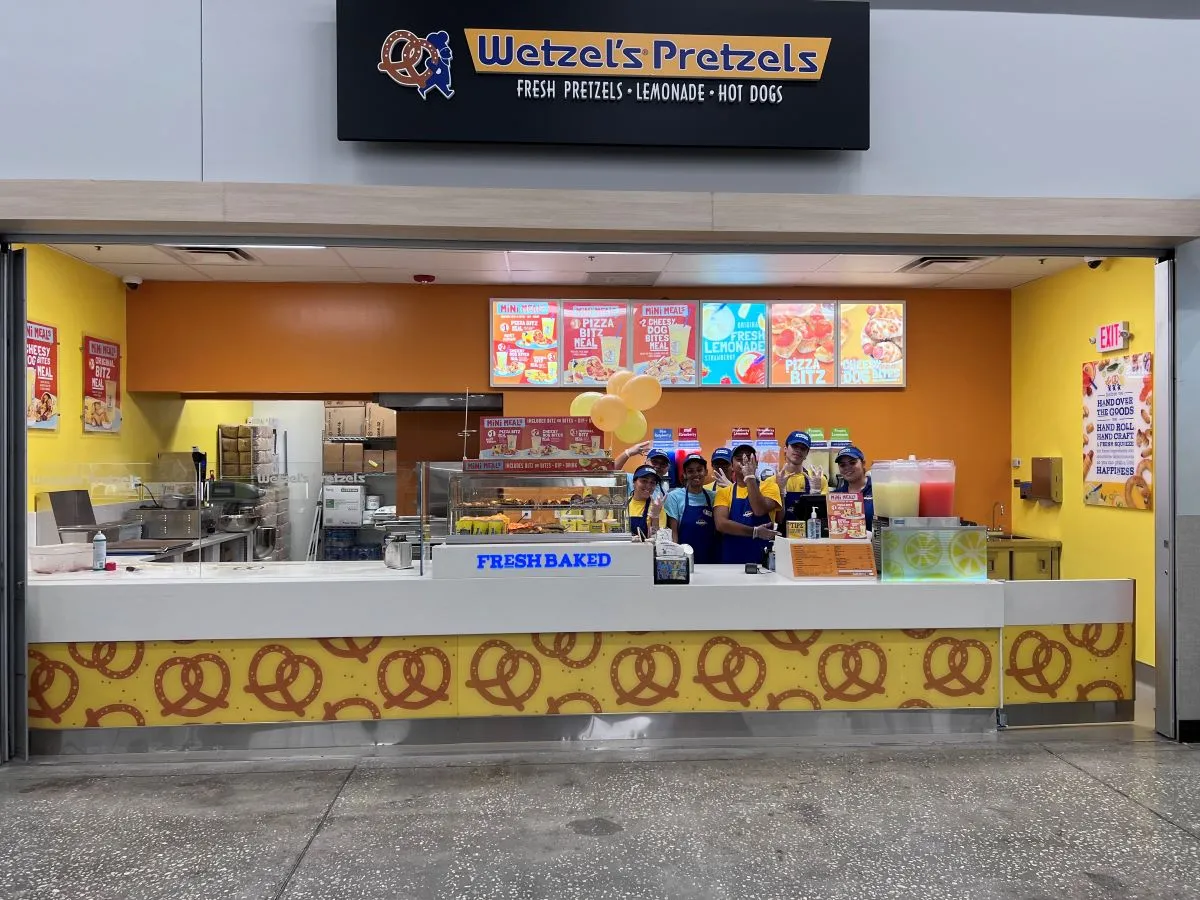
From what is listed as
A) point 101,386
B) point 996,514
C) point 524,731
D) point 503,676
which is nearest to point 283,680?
point 503,676

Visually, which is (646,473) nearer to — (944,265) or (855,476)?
(855,476)

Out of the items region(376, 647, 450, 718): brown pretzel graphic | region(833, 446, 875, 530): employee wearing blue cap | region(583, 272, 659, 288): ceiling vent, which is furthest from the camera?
region(583, 272, 659, 288): ceiling vent

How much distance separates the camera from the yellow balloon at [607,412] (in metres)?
5.54

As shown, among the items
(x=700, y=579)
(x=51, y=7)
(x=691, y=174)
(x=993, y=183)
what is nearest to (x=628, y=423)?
(x=700, y=579)

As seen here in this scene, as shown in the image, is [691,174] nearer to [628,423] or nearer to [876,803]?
[628,423]

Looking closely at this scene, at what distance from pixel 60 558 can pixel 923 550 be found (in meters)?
4.49

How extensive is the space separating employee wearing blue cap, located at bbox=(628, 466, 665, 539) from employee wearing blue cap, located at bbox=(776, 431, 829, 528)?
0.87m

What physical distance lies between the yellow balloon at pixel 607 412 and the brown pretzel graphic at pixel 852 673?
195 centimetres

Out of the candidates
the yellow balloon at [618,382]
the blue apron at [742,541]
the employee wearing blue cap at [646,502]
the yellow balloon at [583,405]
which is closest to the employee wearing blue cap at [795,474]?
the blue apron at [742,541]

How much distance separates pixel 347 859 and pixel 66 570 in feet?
8.16

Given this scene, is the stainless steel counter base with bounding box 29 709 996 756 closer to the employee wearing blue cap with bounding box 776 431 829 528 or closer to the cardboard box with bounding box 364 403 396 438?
the employee wearing blue cap with bounding box 776 431 829 528

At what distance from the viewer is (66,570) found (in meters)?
4.59

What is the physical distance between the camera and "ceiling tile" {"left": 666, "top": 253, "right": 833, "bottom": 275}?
20.8 feet

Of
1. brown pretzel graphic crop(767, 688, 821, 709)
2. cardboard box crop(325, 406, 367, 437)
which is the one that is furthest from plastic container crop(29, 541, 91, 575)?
cardboard box crop(325, 406, 367, 437)
